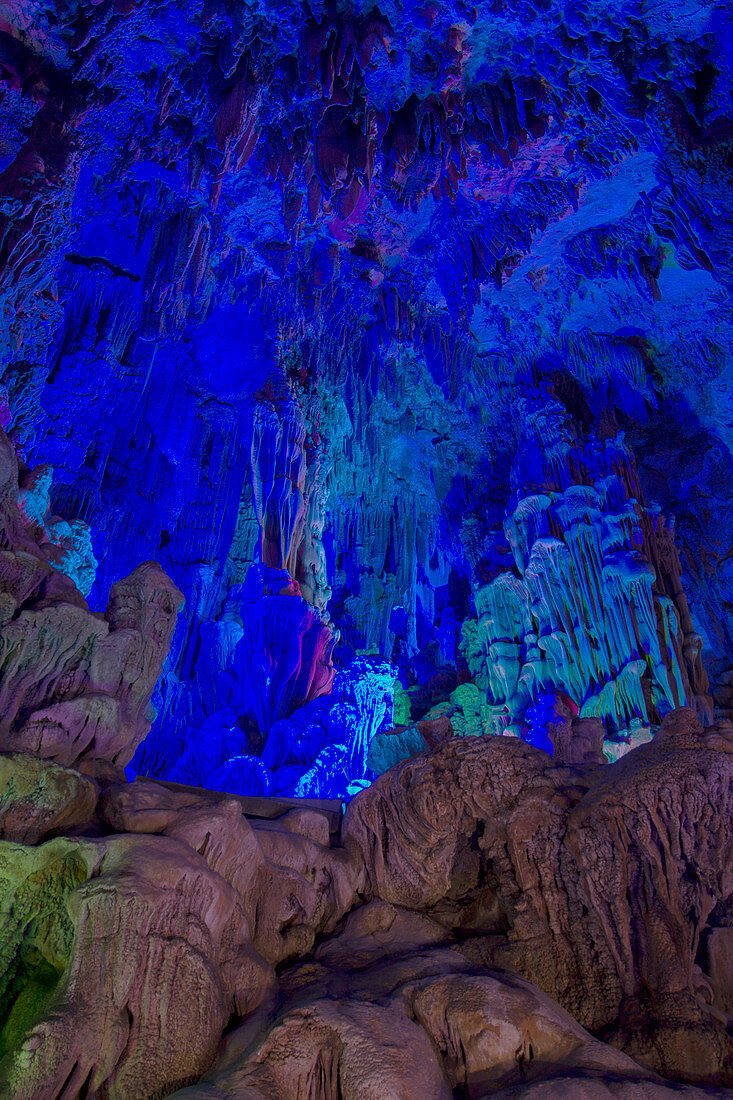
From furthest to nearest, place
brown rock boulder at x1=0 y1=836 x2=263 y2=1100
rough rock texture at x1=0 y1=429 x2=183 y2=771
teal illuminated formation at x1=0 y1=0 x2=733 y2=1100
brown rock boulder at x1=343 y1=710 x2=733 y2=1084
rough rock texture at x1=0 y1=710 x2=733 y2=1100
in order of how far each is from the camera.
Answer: rough rock texture at x1=0 y1=429 x2=183 y2=771 → brown rock boulder at x1=343 y1=710 x2=733 y2=1084 → teal illuminated formation at x1=0 y1=0 x2=733 y2=1100 → rough rock texture at x1=0 y1=710 x2=733 y2=1100 → brown rock boulder at x1=0 y1=836 x2=263 y2=1100

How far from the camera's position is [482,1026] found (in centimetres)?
352

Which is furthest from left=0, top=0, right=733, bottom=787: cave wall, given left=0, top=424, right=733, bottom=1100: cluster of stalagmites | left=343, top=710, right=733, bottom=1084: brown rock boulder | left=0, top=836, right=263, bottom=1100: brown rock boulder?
left=343, top=710, right=733, bottom=1084: brown rock boulder

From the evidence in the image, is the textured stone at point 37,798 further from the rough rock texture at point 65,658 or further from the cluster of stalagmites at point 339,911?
the rough rock texture at point 65,658

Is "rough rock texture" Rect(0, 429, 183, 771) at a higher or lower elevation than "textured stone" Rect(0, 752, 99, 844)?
higher

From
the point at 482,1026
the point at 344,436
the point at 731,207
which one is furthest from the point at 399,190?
the point at 482,1026

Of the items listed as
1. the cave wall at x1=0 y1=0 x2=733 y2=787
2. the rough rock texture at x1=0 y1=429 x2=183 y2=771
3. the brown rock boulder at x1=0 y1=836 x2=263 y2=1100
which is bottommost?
the brown rock boulder at x1=0 y1=836 x2=263 y2=1100

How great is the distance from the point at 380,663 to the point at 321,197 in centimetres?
757

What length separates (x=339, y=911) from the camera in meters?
4.92

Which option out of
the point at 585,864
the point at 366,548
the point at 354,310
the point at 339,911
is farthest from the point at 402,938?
the point at 366,548

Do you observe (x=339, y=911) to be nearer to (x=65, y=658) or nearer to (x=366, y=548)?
(x=65, y=658)

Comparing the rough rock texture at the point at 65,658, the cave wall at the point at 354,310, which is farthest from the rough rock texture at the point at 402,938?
the cave wall at the point at 354,310

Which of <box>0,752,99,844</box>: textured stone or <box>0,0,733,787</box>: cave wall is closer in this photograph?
<box>0,752,99,844</box>: textured stone

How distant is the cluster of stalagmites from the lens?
130 inches

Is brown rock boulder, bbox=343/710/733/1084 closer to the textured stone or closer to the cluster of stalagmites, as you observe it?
the cluster of stalagmites
